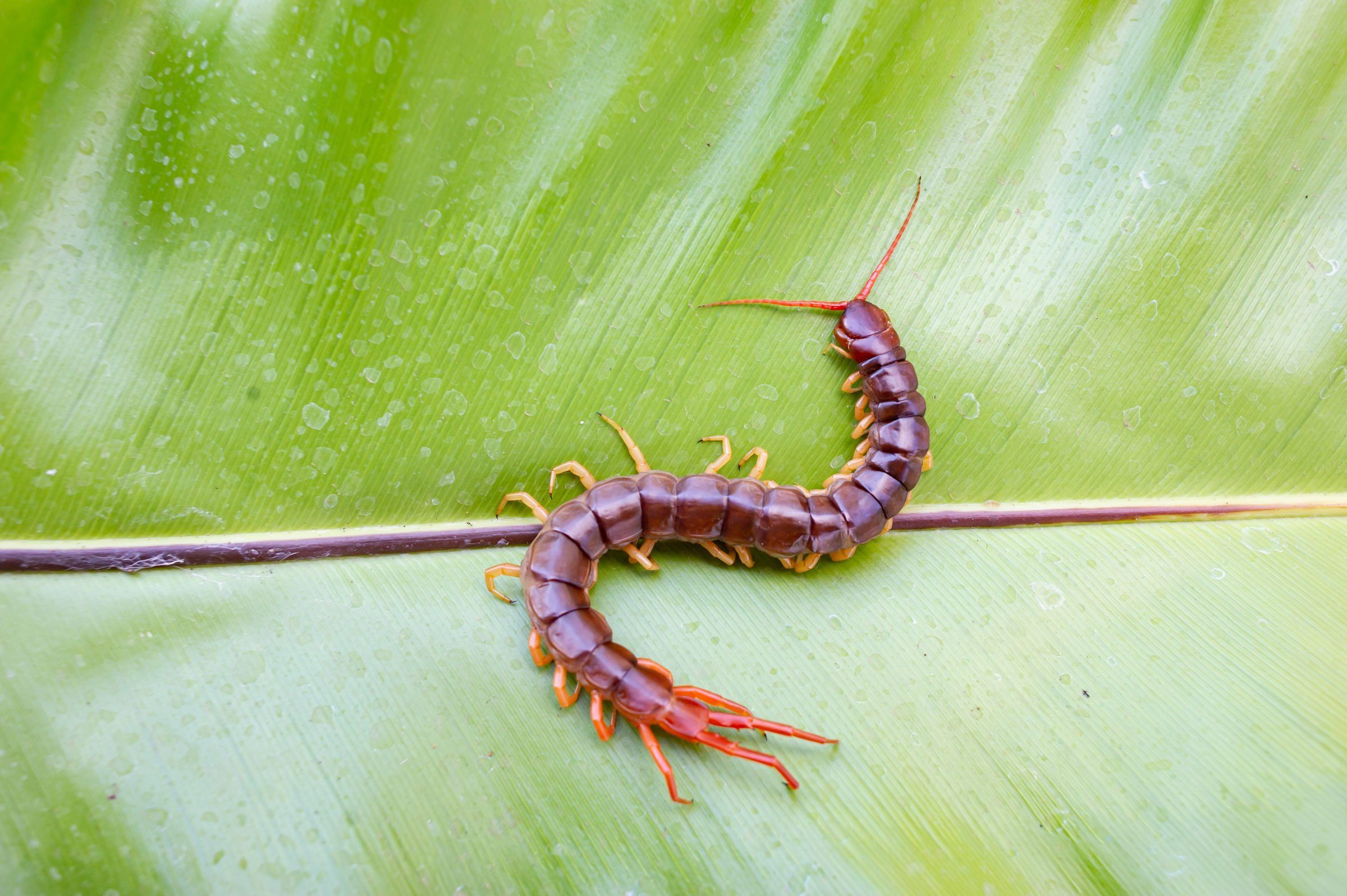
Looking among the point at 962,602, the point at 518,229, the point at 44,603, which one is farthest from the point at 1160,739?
the point at 44,603

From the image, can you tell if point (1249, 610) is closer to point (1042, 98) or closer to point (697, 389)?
point (1042, 98)

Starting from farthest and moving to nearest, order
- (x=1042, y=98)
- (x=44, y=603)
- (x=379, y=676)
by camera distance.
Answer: (x=1042, y=98) → (x=379, y=676) → (x=44, y=603)

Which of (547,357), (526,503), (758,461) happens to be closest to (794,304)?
(758,461)

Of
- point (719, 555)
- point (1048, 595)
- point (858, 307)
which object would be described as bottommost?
point (719, 555)

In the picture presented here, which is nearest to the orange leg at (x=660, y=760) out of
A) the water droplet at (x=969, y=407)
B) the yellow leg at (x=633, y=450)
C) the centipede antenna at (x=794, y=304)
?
the yellow leg at (x=633, y=450)

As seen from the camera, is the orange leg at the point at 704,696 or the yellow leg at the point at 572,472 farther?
the yellow leg at the point at 572,472

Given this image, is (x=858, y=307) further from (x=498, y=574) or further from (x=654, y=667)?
(x=498, y=574)

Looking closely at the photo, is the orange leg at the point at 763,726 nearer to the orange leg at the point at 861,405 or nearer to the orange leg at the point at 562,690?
the orange leg at the point at 562,690
